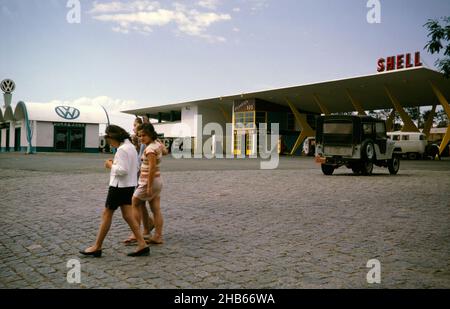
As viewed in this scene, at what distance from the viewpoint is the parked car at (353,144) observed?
16.0 metres

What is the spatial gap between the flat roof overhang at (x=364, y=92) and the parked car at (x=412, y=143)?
13.9 ft

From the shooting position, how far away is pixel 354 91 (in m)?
39.0

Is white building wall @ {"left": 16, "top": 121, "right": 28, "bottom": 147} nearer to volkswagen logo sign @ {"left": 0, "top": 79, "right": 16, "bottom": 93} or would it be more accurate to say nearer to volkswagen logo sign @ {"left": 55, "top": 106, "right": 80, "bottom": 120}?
volkswagen logo sign @ {"left": 0, "top": 79, "right": 16, "bottom": 93}

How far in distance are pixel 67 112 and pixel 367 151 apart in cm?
3639

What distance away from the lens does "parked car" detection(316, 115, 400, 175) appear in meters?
16.0

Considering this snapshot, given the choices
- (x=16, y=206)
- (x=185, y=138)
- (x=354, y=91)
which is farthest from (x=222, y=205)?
(x=185, y=138)

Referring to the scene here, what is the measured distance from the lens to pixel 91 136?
4628 cm

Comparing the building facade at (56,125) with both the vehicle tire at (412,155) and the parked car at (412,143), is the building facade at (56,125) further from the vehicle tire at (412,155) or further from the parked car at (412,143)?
the vehicle tire at (412,155)

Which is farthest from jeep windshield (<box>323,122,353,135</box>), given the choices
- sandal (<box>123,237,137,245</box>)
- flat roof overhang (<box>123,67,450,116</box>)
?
flat roof overhang (<box>123,67,450,116</box>)

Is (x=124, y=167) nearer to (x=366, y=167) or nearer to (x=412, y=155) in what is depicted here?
(x=366, y=167)

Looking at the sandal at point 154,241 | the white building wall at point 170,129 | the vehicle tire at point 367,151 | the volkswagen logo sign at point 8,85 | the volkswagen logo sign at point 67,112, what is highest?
the volkswagen logo sign at point 8,85

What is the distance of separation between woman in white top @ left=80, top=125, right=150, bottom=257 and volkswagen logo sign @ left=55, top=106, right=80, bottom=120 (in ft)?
140

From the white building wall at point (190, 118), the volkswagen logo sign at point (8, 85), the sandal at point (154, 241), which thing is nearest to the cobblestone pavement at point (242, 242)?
the sandal at point (154, 241)
